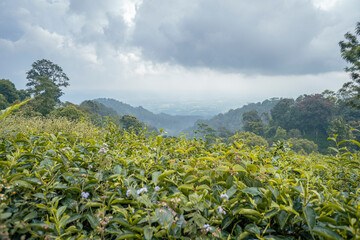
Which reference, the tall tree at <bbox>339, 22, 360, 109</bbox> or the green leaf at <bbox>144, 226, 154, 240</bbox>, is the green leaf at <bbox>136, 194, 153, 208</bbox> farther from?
the tall tree at <bbox>339, 22, 360, 109</bbox>

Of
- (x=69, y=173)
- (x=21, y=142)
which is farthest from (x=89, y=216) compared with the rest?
(x=21, y=142)

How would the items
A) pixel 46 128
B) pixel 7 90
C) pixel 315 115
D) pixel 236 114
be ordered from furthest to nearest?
pixel 236 114
pixel 315 115
pixel 7 90
pixel 46 128

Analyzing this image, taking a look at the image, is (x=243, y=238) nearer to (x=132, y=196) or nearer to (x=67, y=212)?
(x=132, y=196)

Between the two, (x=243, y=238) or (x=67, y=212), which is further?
(x=67, y=212)

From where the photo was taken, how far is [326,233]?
29.8 inches

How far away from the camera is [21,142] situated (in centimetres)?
156

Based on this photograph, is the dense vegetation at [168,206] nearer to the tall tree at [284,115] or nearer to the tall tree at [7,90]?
the tall tree at [7,90]

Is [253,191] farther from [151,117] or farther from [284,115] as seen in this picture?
[151,117]

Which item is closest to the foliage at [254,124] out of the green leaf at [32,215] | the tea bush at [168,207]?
the tea bush at [168,207]

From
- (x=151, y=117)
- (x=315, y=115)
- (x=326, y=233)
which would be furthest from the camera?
(x=151, y=117)

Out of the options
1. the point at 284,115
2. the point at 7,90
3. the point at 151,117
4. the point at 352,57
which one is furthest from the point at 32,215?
the point at 151,117

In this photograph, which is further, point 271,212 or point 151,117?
point 151,117

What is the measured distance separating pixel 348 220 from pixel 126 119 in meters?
24.3

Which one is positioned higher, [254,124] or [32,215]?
[32,215]
